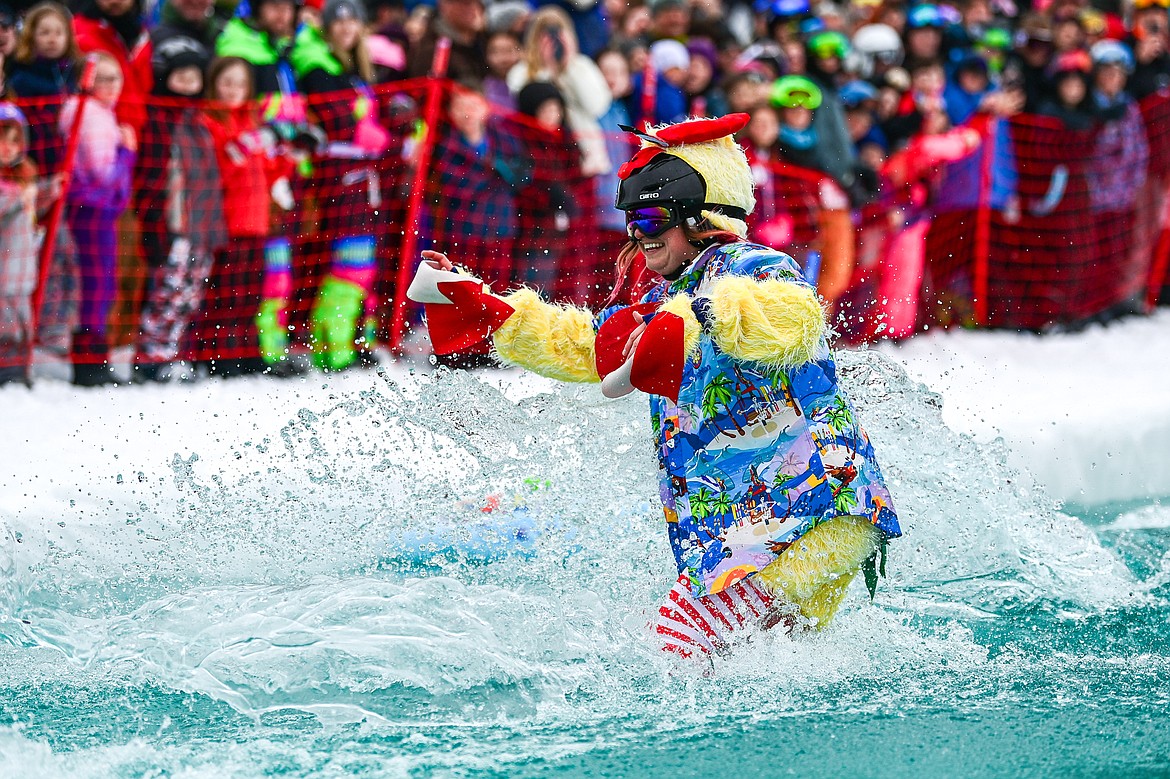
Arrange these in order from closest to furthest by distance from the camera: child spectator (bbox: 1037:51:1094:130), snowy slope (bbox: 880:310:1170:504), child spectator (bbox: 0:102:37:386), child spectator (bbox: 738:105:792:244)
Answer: snowy slope (bbox: 880:310:1170:504)
child spectator (bbox: 0:102:37:386)
child spectator (bbox: 738:105:792:244)
child spectator (bbox: 1037:51:1094:130)

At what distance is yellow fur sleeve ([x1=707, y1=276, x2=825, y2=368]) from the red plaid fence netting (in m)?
2.93

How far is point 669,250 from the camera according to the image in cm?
403

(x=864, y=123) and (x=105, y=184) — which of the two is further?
(x=864, y=123)

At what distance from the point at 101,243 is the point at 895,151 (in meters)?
4.55

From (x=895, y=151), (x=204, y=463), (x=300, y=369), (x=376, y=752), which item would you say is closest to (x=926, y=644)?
(x=376, y=752)

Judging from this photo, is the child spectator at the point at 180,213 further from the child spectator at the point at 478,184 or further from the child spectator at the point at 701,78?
the child spectator at the point at 701,78

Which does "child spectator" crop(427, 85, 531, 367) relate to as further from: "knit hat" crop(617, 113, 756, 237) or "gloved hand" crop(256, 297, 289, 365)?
"knit hat" crop(617, 113, 756, 237)

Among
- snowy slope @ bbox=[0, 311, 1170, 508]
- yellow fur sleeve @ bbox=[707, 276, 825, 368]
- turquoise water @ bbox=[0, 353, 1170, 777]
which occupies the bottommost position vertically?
turquoise water @ bbox=[0, 353, 1170, 777]

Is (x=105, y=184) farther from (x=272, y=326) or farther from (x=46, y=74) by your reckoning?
(x=272, y=326)

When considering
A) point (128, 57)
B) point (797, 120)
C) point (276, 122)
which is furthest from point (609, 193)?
point (128, 57)

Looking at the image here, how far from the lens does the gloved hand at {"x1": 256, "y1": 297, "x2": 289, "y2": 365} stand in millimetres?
7566

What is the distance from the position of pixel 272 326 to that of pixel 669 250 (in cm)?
396

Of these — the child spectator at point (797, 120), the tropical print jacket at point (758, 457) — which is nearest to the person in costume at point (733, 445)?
the tropical print jacket at point (758, 457)

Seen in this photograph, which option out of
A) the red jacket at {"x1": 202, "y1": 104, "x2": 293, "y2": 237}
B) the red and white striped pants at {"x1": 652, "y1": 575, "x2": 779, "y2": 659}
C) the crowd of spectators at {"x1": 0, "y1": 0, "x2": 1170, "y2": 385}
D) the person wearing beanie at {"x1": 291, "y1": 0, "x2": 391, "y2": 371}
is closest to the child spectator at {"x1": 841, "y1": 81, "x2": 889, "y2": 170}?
the crowd of spectators at {"x1": 0, "y1": 0, "x2": 1170, "y2": 385}
